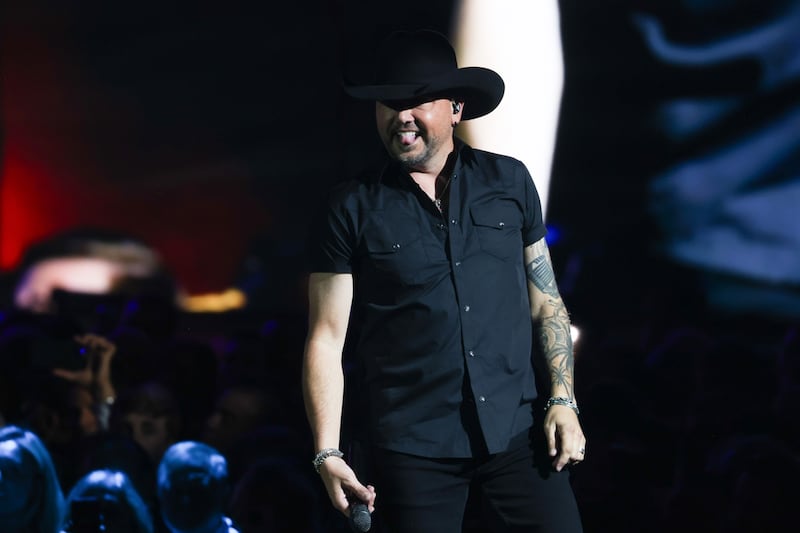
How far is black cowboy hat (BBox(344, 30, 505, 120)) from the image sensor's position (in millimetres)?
2223

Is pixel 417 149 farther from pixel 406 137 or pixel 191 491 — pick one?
pixel 191 491

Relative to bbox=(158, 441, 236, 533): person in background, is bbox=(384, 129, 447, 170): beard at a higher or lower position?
higher

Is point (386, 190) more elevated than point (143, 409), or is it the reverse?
point (386, 190)

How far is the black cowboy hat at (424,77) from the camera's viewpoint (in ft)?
7.29

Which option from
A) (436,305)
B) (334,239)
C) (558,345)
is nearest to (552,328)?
(558,345)

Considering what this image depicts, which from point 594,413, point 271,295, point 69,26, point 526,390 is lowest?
point 271,295

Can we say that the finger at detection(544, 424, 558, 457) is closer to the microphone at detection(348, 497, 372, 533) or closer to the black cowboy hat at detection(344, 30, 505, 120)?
the microphone at detection(348, 497, 372, 533)

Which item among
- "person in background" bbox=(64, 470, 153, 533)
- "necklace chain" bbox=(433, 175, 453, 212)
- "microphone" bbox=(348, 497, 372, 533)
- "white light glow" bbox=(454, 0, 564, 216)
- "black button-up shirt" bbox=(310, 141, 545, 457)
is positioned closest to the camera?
"microphone" bbox=(348, 497, 372, 533)

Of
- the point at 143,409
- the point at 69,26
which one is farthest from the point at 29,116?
the point at 143,409

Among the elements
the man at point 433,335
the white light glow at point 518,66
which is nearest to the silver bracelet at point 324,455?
the man at point 433,335

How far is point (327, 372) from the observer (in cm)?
222

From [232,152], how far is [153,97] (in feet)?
2.40

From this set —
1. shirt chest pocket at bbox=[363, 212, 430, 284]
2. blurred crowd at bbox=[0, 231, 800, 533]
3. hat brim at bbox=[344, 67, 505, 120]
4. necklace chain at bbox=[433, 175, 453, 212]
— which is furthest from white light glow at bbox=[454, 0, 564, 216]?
shirt chest pocket at bbox=[363, 212, 430, 284]

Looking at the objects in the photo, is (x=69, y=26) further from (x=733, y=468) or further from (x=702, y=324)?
(x=733, y=468)
